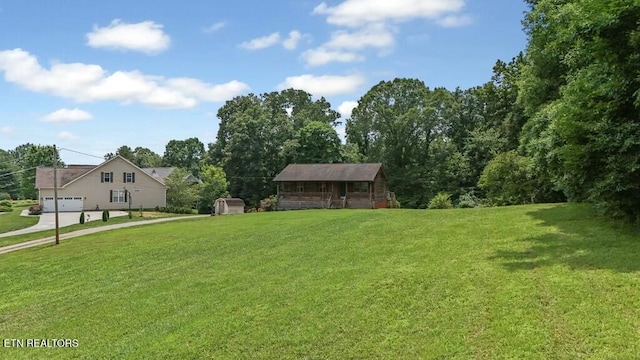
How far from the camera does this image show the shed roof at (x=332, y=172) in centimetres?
4350

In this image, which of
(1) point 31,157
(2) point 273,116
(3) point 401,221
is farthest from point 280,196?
(1) point 31,157

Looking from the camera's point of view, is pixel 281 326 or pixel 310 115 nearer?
pixel 281 326

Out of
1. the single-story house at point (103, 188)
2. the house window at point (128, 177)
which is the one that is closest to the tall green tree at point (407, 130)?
the single-story house at point (103, 188)

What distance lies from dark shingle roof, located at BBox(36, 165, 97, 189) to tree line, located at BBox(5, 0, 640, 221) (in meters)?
14.5

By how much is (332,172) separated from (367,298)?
120 ft

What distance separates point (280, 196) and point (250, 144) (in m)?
13.3

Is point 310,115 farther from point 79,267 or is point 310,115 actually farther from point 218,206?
point 79,267

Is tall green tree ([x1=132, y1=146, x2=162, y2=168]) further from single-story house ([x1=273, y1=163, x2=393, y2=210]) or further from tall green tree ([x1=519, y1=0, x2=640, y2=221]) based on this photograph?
tall green tree ([x1=519, y1=0, x2=640, y2=221])

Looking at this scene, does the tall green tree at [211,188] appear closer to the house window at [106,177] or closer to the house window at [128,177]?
the house window at [128,177]

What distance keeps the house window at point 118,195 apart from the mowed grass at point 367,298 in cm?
4214

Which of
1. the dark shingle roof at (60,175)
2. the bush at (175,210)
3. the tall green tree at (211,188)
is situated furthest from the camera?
the dark shingle roof at (60,175)

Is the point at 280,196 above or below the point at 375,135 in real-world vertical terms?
below

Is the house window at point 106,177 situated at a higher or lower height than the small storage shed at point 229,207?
higher

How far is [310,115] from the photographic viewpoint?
2694 inches
